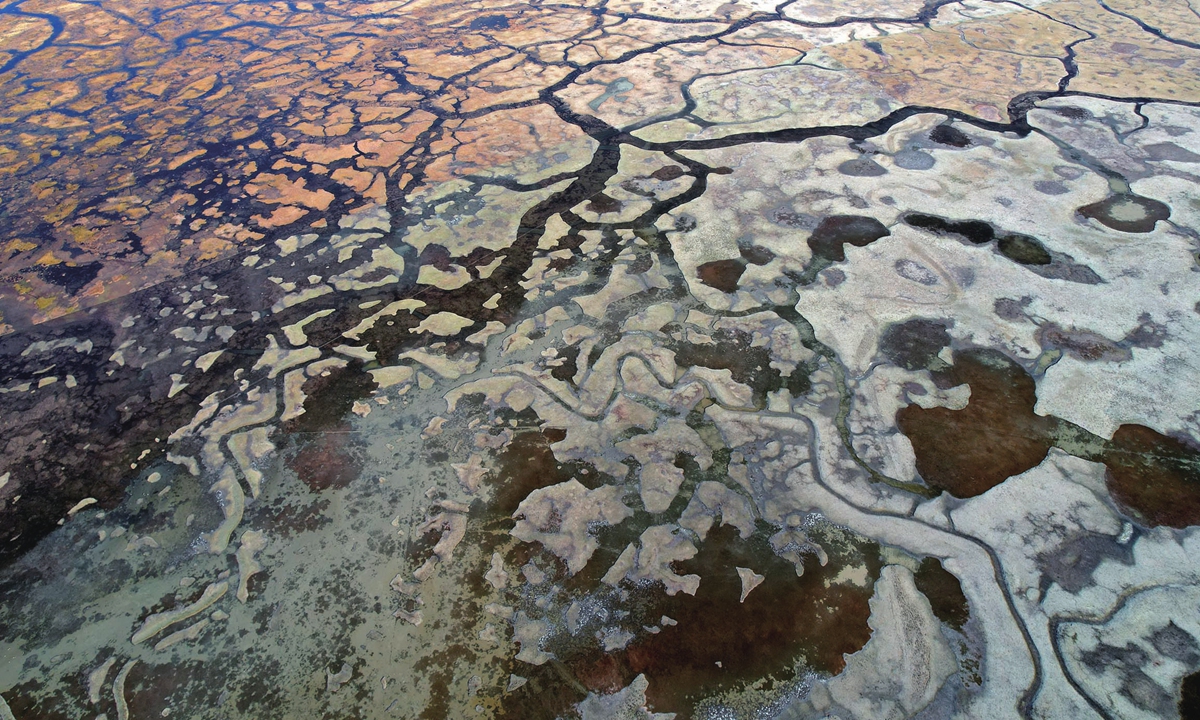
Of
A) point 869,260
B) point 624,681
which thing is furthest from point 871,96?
point 624,681

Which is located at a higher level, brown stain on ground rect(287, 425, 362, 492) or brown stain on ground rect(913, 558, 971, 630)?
brown stain on ground rect(913, 558, 971, 630)

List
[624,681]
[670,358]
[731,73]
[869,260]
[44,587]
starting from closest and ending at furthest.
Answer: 1. [624,681]
2. [44,587]
3. [670,358]
4. [869,260]
5. [731,73]

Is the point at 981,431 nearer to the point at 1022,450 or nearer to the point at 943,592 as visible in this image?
the point at 1022,450

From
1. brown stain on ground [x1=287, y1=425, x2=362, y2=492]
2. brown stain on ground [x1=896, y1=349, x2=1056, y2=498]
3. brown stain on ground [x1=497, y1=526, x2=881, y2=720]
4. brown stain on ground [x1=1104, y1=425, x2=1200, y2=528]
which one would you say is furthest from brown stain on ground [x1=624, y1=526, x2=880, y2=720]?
brown stain on ground [x1=287, y1=425, x2=362, y2=492]

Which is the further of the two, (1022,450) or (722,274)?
(722,274)

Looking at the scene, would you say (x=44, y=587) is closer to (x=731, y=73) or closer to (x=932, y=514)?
(x=932, y=514)

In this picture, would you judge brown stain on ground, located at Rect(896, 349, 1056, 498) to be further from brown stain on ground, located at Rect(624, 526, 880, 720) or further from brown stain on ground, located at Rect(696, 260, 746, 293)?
brown stain on ground, located at Rect(696, 260, 746, 293)

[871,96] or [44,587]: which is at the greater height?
[871,96]

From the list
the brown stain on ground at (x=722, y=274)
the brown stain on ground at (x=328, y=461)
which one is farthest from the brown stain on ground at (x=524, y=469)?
the brown stain on ground at (x=722, y=274)

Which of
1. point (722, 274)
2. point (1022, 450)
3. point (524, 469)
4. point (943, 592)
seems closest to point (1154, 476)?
point (1022, 450)
